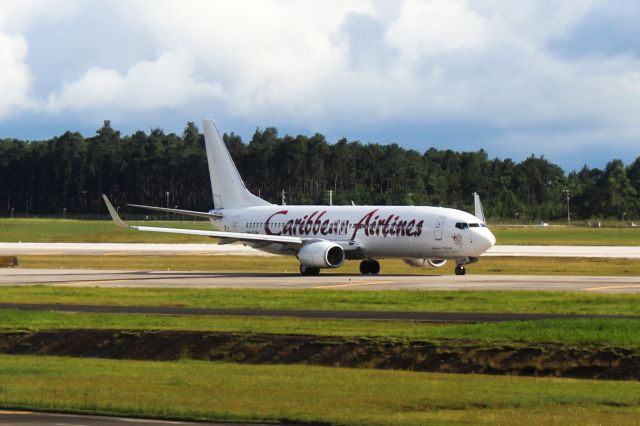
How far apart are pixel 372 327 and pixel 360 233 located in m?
33.3

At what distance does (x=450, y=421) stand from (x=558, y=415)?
188 cm

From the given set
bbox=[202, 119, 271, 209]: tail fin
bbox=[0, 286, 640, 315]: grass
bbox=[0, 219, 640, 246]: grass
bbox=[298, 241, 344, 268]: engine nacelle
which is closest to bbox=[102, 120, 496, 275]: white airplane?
bbox=[298, 241, 344, 268]: engine nacelle

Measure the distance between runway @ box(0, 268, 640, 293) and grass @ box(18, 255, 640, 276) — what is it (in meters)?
7.02

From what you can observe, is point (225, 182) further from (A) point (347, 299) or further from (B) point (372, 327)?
(B) point (372, 327)

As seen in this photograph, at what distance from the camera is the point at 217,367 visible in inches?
1096

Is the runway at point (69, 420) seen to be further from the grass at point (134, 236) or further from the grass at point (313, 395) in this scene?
the grass at point (134, 236)

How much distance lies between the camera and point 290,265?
8031 cm

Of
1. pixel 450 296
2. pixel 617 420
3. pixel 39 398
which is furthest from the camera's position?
pixel 450 296

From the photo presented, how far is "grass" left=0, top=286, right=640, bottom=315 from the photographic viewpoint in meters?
39.6

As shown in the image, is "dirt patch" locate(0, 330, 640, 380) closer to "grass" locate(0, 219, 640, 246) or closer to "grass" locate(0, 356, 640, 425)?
"grass" locate(0, 356, 640, 425)

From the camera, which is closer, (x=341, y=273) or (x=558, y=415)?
(x=558, y=415)

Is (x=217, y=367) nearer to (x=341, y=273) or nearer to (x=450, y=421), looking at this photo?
(x=450, y=421)

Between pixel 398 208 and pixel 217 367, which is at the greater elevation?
pixel 398 208

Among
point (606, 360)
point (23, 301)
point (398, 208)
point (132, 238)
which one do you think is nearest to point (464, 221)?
point (398, 208)
